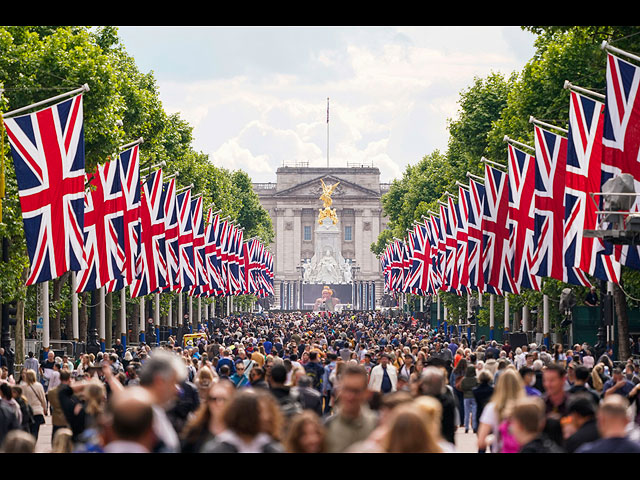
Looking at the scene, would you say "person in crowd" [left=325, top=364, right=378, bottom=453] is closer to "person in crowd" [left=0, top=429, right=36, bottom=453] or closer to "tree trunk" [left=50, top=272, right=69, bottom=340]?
"person in crowd" [left=0, top=429, right=36, bottom=453]

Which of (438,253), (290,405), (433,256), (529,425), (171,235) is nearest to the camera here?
(529,425)

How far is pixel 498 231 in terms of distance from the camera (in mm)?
37812

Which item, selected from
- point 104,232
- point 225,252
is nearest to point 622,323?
point 104,232

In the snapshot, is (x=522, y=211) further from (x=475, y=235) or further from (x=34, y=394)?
(x=34, y=394)

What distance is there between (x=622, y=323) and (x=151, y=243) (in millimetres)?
13272

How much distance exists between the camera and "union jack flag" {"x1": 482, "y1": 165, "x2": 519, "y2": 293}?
37469 millimetres

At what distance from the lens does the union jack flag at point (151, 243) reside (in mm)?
38156

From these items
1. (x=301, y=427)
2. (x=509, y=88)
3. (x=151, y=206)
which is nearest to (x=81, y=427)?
(x=301, y=427)

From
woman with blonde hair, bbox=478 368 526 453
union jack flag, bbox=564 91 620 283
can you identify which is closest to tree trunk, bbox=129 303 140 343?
union jack flag, bbox=564 91 620 283

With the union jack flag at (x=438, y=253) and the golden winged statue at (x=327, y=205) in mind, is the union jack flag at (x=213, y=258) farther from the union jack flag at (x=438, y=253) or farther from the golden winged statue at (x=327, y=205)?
the golden winged statue at (x=327, y=205)

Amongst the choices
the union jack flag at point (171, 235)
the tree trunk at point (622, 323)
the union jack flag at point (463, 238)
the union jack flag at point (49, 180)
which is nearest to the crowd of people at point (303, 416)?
the union jack flag at point (49, 180)
